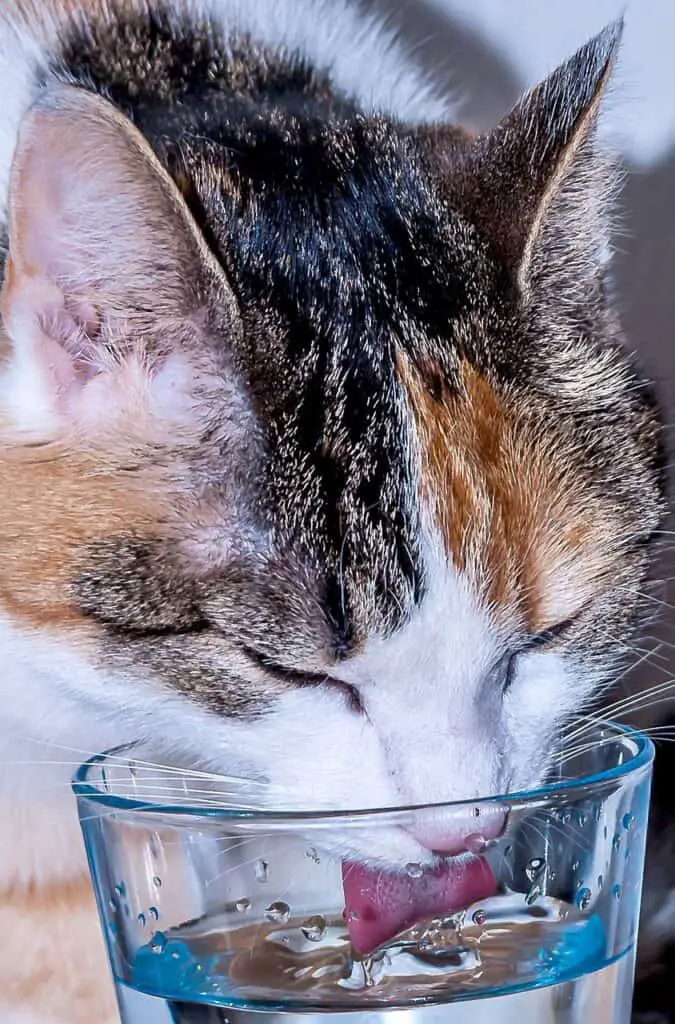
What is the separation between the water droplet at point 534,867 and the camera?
1.96 feet


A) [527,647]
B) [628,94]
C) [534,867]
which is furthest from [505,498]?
[628,94]

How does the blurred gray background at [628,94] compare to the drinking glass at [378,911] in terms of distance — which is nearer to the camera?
the drinking glass at [378,911]

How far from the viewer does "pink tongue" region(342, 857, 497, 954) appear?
0.60m

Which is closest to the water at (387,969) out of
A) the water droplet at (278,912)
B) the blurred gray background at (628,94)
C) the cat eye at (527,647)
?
the water droplet at (278,912)

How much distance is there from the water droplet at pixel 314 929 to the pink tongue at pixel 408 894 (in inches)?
0.5

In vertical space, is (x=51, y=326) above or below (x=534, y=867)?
above

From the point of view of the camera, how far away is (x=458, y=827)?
56cm

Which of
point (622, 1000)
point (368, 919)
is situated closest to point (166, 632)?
point (368, 919)

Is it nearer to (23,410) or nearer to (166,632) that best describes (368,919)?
(166,632)

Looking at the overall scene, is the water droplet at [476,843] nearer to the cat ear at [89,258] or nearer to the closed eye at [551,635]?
the closed eye at [551,635]

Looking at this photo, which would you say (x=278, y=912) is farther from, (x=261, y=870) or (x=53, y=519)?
(x=53, y=519)

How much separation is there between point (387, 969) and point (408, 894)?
40 millimetres

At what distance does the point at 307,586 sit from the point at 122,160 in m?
0.22

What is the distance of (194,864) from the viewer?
22.8 inches
